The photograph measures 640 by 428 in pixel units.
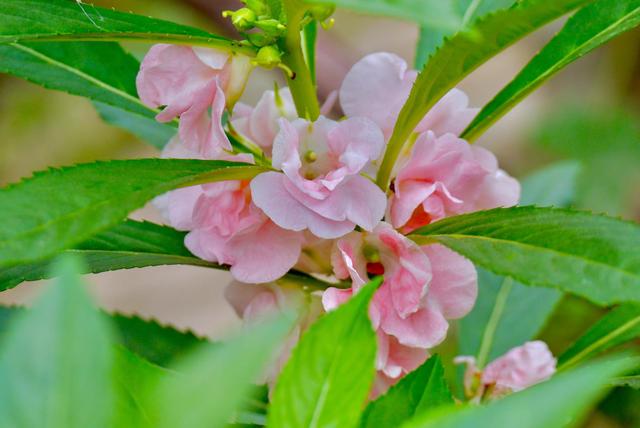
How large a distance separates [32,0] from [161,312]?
264 cm

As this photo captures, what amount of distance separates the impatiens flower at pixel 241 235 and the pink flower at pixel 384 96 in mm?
91

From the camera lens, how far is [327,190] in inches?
22.3

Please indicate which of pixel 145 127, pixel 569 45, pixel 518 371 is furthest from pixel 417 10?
pixel 145 127

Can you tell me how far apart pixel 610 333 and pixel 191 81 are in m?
0.41

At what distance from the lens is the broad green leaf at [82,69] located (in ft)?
2.29

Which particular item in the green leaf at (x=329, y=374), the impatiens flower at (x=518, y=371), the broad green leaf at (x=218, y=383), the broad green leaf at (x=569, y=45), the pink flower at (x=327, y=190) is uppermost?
the broad green leaf at (x=569, y=45)

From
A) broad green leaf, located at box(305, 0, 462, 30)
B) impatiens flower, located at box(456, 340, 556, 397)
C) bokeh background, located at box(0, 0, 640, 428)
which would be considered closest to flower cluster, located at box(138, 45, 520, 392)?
impatiens flower, located at box(456, 340, 556, 397)

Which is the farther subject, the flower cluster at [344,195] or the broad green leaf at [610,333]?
the broad green leaf at [610,333]

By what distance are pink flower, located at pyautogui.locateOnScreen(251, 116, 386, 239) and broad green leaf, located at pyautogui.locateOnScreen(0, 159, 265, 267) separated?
4 centimetres

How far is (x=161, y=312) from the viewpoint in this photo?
311 cm

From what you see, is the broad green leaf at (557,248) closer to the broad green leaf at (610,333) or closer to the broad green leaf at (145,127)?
the broad green leaf at (610,333)

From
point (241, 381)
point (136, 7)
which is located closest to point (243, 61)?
point (241, 381)

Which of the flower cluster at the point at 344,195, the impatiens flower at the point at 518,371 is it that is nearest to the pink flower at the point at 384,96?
the flower cluster at the point at 344,195

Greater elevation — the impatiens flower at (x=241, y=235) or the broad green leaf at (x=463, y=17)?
the broad green leaf at (x=463, y=17)
